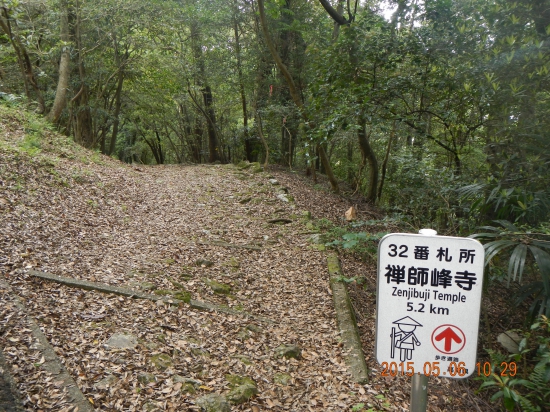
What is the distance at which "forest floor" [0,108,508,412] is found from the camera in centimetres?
303

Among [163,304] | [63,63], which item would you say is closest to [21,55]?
[63,63]

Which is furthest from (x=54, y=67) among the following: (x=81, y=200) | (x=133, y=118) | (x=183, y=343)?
(x=183, y=343)

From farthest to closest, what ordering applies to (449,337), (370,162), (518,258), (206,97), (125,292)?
1. (206,97)
2. (370,162)
3. (125,292)
4. (518,258)
5. (449,337)

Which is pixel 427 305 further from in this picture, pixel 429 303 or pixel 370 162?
pixel 370 162

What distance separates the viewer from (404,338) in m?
1.60

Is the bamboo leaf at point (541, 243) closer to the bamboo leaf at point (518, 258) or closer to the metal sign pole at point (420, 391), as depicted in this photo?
the bamboo leaf at point (518, 258)

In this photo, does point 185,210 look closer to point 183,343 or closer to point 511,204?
point 183,343

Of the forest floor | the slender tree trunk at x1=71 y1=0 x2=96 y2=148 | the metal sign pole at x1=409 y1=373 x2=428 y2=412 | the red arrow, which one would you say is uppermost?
the slender tree trunk at x1=71 y1=0 x2=96 y2=148

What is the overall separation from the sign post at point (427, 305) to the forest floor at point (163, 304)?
6.73ft

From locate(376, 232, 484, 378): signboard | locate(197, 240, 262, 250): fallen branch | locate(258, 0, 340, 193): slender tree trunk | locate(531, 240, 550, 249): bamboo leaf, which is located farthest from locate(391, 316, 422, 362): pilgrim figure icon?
locate(258, 0, 340, 193): slender tree trunk

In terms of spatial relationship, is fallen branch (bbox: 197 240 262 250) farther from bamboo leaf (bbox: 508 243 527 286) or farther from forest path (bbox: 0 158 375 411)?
bamboo leaf (bbox: 508 243 527 286)

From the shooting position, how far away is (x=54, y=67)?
1182 centimetres

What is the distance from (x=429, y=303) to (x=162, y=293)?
3.58 m

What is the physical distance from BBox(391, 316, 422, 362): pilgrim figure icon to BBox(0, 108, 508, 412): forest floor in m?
2.04
